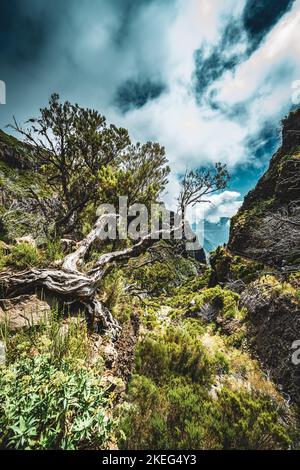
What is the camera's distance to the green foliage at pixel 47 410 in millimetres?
1900

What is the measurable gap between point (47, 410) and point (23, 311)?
254 centimetres

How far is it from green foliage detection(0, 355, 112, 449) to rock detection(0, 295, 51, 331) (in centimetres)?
147

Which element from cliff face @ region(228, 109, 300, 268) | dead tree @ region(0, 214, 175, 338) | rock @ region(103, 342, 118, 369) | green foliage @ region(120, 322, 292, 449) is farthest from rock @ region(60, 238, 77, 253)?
cliff face @ region(228, 109, 300, 268)

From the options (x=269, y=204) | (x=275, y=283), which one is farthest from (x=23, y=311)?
(x=269, y=204)

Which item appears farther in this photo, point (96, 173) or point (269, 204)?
point (269, 204)

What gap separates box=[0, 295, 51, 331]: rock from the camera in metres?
3.76

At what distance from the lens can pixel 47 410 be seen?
201cm

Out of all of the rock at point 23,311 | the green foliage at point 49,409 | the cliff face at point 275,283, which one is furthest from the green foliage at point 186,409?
the rock at point 23,311

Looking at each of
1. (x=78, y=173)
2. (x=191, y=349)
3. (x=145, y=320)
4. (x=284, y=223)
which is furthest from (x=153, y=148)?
(x=191, y=349)

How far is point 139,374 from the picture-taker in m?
4.31

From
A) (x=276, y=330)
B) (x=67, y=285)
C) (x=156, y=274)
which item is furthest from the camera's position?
(x=156, y=274)

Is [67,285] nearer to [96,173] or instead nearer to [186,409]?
[186,409]
